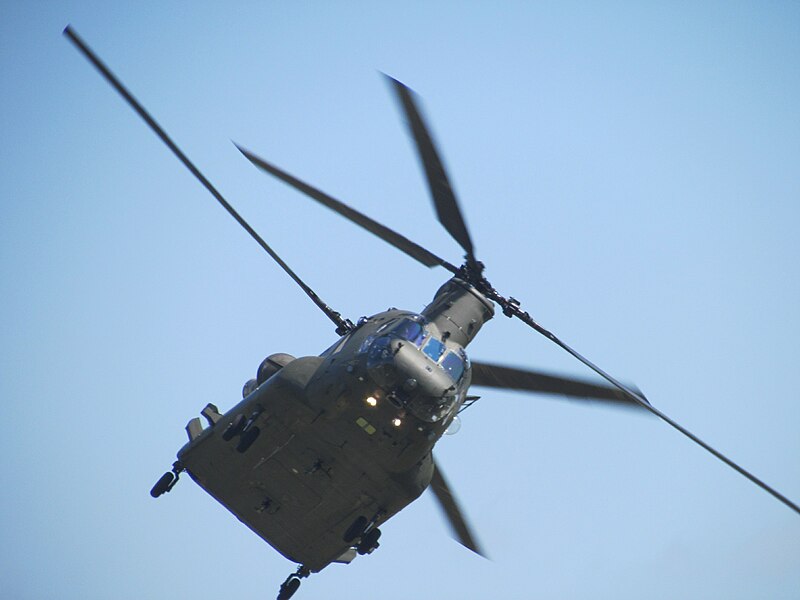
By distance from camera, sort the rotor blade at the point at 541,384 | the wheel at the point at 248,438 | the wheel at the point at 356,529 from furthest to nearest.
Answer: the wheel at the point at 356,529 < the wheel at the point at 248,438 < the rotor blade at the point at 541,384

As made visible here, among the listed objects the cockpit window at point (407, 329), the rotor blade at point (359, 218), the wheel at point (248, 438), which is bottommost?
the wheel at point (248, 438)

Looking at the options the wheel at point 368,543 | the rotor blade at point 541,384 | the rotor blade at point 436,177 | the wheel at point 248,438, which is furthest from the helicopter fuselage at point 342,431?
the rotor blade at point 436,177

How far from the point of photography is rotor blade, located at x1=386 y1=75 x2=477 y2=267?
63.2 ft

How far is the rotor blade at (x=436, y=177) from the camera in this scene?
19.2 meters

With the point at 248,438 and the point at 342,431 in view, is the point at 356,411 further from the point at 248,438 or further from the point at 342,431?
the point at 248,438

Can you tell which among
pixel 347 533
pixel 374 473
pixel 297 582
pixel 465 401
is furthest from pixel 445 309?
pixel 297 582

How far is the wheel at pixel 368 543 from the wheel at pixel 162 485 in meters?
4.90

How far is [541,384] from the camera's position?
21.9m

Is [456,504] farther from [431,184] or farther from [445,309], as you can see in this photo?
[431,184]

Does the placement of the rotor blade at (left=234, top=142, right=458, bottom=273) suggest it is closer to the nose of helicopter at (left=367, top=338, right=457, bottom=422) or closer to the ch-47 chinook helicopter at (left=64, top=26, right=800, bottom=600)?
the ch-47 chinook helicopter at (left=64, top=26, right=800, bottom=600)

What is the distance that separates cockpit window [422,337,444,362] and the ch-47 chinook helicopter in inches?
1.1

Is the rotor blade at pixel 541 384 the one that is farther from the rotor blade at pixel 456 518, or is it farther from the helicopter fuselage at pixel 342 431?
the rotor blade at pixel 456 518

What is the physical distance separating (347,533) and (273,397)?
361 centimetres

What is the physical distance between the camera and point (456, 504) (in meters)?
24.5
